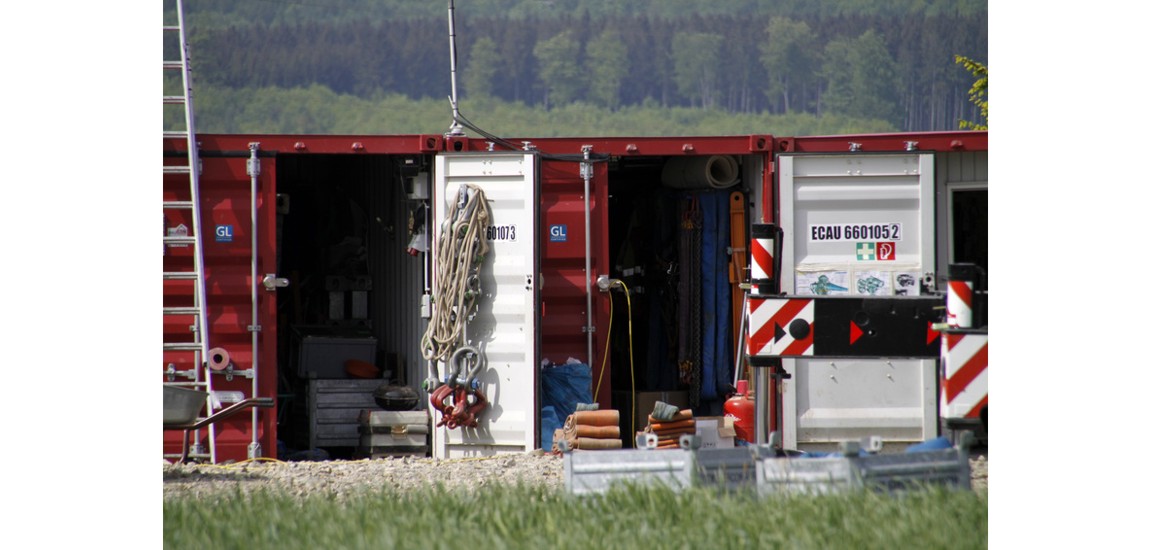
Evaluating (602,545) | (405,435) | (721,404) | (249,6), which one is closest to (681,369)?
(721,404)

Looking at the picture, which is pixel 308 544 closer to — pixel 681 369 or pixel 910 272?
pixel 910 272

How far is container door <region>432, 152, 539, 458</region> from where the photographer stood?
9.47 meters

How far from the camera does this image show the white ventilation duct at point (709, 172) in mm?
10383

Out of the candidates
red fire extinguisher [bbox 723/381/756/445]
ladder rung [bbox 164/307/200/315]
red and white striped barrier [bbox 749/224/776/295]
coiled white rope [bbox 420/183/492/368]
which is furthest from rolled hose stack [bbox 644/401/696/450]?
ladder rung [bbox 164/307/200/315]

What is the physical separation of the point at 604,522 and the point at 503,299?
4.17 meters

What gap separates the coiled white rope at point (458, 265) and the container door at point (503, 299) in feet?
0.28

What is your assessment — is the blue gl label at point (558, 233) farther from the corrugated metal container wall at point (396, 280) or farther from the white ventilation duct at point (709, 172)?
the white ventilation duct at point (709, 172)

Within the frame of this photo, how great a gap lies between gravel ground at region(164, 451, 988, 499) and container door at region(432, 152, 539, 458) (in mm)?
229

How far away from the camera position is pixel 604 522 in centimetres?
549

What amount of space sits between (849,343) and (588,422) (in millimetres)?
3463

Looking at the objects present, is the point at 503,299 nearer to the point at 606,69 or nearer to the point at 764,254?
the point at 764,254

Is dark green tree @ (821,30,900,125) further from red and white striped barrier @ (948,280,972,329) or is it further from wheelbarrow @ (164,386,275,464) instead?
red and white striped barrier @ (948,280,972,329)

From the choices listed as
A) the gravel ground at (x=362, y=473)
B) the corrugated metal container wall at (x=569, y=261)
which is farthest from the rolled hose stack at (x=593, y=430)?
the corrugated metal container wall at (x=569, y=261)

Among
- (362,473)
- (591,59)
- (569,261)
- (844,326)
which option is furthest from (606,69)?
(844,326)
